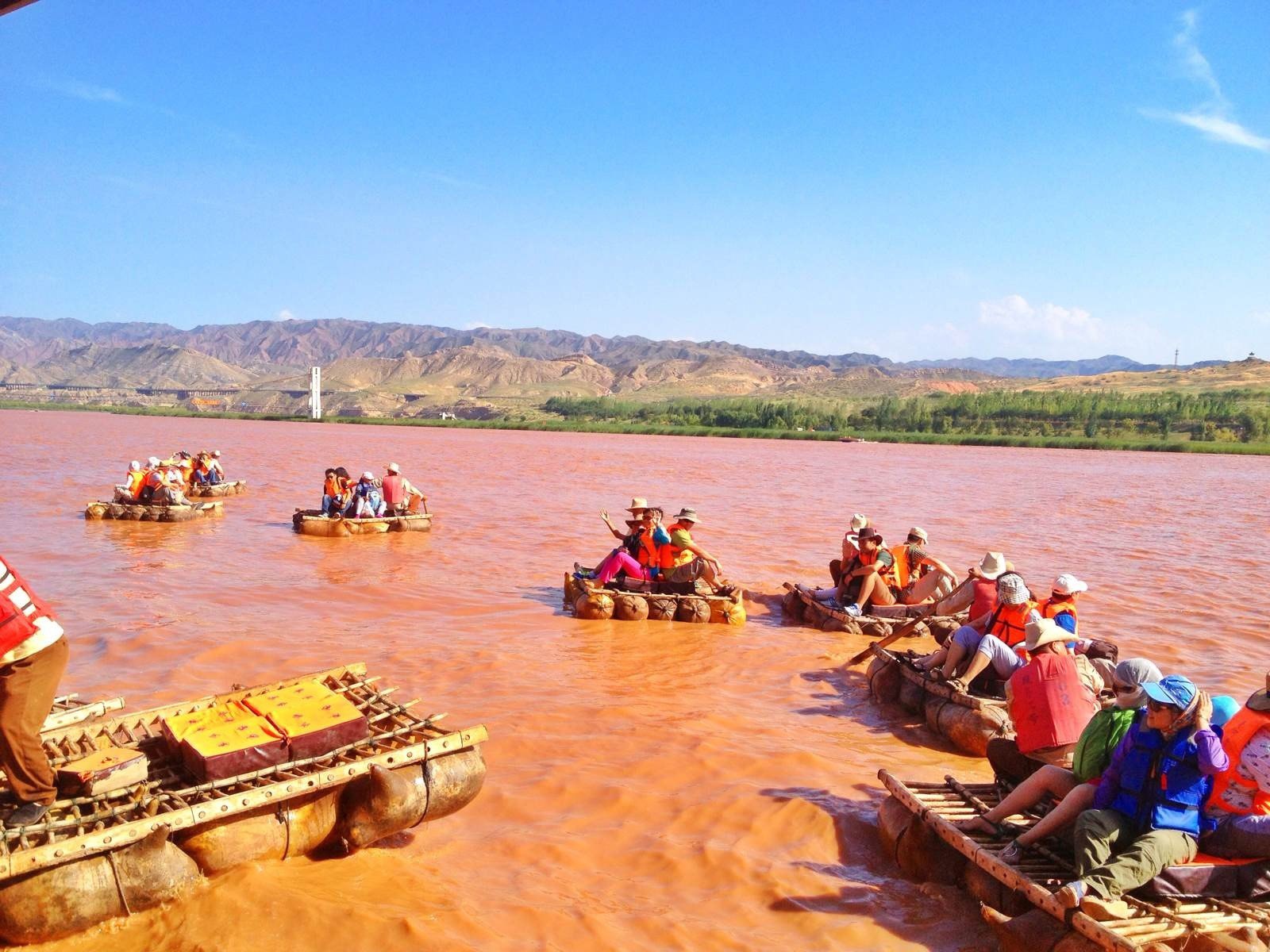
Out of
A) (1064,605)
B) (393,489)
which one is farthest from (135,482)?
(1064,605)

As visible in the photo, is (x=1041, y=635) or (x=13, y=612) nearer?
(x=13, y=612)

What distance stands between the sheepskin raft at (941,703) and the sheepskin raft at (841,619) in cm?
162

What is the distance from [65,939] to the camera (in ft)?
15.1

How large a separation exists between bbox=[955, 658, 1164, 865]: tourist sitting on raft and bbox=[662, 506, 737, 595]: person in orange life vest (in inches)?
259

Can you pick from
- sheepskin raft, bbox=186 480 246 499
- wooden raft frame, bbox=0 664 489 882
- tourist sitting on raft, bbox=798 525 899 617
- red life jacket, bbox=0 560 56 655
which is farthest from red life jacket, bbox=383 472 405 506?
red life jacket, bbox=0 560 56 655

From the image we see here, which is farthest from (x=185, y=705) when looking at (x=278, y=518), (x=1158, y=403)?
(x=1158, y=403)

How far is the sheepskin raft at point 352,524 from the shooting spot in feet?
57.9

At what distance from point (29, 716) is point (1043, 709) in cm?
524

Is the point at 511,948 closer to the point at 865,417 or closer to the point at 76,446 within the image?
the point at 76,446

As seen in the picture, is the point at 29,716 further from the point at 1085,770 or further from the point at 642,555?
the point at 642,555

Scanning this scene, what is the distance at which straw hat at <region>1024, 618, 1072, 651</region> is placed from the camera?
6059 mm

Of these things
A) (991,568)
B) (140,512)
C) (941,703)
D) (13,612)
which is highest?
(13,612)

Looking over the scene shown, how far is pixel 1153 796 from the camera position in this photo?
4762mm

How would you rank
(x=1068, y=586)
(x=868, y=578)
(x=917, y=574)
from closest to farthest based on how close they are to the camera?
(x=1068, y=586)
(x=868, y=578)
(x=917, y=574)
